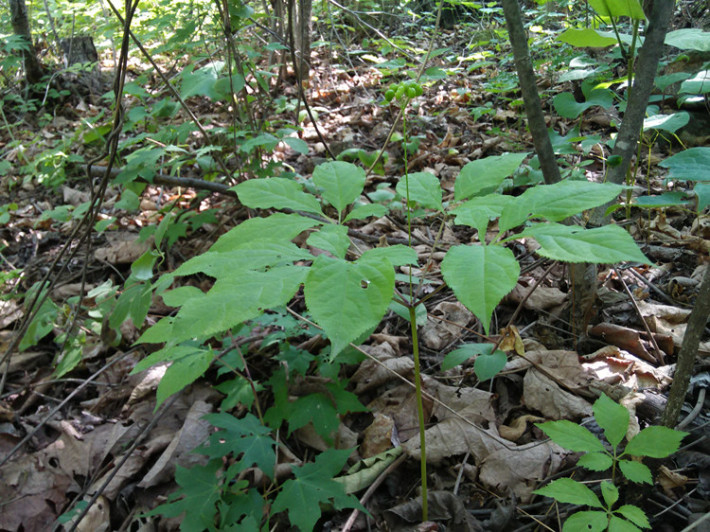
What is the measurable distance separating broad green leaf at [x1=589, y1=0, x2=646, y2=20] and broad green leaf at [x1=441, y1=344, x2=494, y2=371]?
1.07 meters

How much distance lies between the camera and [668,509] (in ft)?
3.78

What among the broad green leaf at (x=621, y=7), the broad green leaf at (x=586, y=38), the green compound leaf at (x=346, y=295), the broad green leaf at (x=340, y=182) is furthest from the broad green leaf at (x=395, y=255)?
the broad green leaf at (x=621, y=7)

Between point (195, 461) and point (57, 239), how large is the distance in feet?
9.01

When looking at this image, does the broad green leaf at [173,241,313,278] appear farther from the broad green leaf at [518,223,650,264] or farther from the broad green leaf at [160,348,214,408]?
the broad green leaf at [160,348,214,408]

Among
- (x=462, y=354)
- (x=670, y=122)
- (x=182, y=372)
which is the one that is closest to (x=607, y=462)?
(x=462, y=354)

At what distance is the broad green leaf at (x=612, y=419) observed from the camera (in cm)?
112

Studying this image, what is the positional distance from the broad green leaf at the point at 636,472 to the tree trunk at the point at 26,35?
24.7ft

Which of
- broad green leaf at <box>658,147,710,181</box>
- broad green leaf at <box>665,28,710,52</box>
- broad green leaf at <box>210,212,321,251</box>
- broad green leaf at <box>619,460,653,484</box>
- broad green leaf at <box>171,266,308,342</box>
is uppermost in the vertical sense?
broad green leaf at <box>665,28,710,52</box>

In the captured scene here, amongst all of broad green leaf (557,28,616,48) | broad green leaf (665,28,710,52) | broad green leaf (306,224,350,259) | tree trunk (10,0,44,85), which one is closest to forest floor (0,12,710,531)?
broad green leaf (306,224,350,259)

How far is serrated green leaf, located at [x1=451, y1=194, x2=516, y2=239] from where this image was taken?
2.86ft

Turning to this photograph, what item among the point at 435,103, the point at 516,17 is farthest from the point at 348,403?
the point at 435,103

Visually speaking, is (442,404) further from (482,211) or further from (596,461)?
(482,211)

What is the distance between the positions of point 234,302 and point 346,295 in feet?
0.57

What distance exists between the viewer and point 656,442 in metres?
1.08
